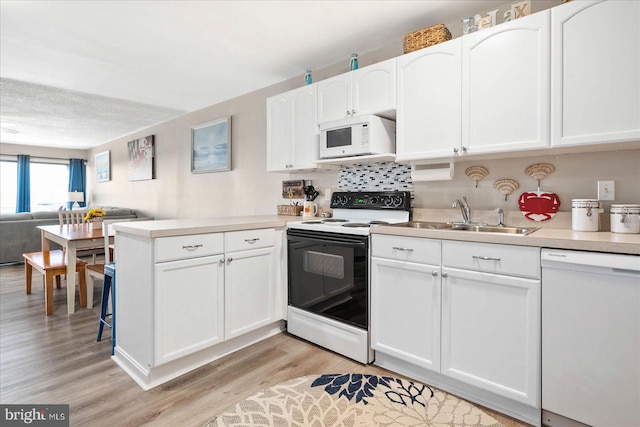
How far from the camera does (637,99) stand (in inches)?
59.7

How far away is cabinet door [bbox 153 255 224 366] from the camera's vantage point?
1967 mm

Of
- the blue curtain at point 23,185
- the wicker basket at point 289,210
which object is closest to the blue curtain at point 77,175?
the blue curtain at point 23,185

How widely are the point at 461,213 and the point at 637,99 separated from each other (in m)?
1.06

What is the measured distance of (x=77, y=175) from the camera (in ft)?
27.9

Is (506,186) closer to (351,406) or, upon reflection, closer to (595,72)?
(595,72)

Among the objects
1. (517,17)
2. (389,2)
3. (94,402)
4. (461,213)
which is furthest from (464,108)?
(94,402)

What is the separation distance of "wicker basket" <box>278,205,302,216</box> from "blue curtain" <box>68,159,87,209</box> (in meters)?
7.39

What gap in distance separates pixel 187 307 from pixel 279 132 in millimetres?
1716

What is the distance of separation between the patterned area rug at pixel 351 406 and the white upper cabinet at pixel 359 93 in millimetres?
1756

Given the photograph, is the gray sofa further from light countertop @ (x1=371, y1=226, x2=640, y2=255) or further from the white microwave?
light countertop @ (x1=371, y1=226, x2=640, y2=255)

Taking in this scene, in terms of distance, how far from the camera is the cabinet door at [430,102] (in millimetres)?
2043

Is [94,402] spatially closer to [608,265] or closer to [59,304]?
[59,304]

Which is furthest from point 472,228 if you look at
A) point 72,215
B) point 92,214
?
point 72,215

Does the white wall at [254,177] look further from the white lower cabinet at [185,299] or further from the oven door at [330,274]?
the white lower cabinet at [185,299]
